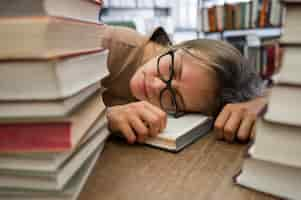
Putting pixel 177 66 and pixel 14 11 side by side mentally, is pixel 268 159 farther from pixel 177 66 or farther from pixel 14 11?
pixel 177 66

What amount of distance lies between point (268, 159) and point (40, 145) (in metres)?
0.24

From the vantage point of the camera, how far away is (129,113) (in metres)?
0.60

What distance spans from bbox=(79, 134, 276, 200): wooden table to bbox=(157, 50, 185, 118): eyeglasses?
0.87ft

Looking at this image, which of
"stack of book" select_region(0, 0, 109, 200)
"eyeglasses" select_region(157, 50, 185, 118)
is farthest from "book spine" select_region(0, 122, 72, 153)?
"eyeglasses" select_region(157, 50, 185, 118)

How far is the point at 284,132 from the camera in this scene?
319 mm

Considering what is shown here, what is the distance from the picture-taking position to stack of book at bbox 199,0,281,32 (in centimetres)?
322

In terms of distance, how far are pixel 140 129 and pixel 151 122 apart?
26 millimetres

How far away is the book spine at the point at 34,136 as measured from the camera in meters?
0.29

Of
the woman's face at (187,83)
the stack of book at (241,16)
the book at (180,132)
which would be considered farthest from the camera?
the stack of book at (241,16)

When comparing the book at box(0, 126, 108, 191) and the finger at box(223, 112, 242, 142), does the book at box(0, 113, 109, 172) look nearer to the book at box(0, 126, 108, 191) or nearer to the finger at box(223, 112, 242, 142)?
the book at box(0, 126, 108, 191)

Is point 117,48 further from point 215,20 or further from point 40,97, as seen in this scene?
point 215,20

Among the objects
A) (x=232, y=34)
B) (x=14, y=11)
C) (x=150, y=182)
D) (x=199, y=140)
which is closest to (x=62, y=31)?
(x=14, y=11)

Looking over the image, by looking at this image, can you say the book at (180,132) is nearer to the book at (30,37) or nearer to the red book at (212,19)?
the book at (30,37)

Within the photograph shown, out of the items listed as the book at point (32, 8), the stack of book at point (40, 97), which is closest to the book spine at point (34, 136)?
the stack of book at point (40, 97)
